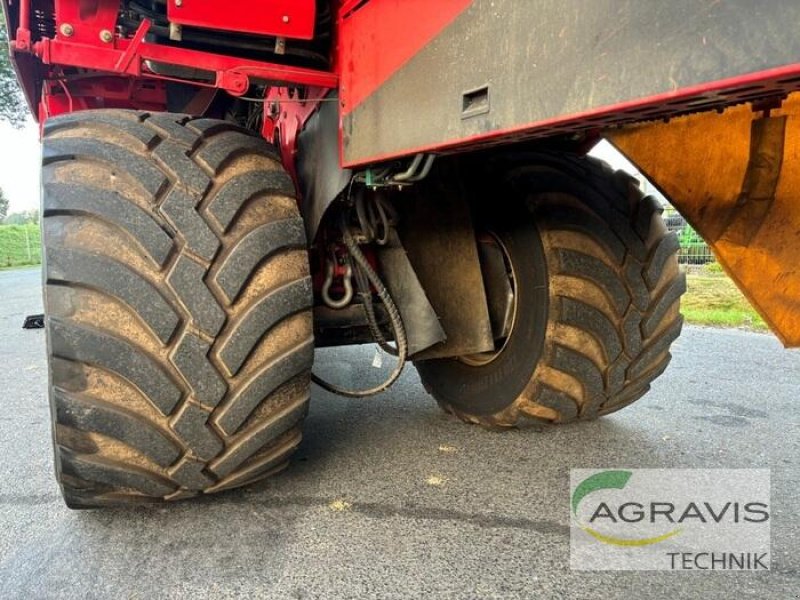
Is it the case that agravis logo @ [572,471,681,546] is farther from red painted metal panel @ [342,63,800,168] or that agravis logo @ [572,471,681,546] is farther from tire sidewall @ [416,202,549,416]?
red painted metal panel @ [342,63,800,168]

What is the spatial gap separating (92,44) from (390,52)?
1.08 metres

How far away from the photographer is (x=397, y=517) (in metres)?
1.85

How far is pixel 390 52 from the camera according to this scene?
129 centimetres

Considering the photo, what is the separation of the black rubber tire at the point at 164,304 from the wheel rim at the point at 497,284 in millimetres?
954

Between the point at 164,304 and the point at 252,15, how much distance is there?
0.82 m

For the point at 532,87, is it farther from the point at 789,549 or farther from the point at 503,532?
the point at 789,549

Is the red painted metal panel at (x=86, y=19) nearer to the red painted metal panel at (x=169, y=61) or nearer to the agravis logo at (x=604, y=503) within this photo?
the red painted metal panel at (x=169, y=61)

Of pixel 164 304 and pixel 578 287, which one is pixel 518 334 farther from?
pixel 164 304

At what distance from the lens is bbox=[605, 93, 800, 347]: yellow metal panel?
1323mm

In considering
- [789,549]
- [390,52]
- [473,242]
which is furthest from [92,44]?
[789,549]

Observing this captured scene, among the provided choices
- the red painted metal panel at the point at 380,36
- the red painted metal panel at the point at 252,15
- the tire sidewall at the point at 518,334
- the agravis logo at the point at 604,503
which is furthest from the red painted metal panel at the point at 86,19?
the agravis logo at the point at 604,503

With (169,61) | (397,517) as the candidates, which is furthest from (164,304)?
(397,517)

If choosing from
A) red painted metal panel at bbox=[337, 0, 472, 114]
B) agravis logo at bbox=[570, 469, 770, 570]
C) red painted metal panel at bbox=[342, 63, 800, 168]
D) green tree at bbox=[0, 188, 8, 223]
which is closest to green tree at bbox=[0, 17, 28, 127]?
red painted metal panel at bbox=[337, 0, 472, 114]

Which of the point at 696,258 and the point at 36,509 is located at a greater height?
the point at 696,258
